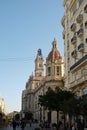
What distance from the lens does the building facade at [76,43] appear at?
159 feet

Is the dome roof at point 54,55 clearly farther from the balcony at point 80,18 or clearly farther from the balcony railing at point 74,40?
the balcony at point 80,18

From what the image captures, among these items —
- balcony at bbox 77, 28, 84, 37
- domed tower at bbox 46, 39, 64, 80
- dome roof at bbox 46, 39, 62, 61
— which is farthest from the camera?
dome roof at bbox 46, 39, 62, 61

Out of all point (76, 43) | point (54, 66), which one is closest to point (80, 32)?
point (76, 43)

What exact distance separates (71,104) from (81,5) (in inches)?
807

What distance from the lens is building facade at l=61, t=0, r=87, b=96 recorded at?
48475mm

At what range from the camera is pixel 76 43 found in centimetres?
5538

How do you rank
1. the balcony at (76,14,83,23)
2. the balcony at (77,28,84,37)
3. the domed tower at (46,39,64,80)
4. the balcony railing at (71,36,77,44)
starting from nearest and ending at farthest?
the balcony at (77,28,84,37), the balcony at (76,14,83,23), the balcony railing at (71,36,77,44), the domed tower at (46,39,64,80)

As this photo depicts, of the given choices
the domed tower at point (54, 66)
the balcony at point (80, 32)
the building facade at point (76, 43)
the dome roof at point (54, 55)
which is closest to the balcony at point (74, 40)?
the building facade at point (76, 43)

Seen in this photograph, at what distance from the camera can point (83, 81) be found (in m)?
46.2

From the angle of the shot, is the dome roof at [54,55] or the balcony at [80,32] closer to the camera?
the balcony at [80,32]

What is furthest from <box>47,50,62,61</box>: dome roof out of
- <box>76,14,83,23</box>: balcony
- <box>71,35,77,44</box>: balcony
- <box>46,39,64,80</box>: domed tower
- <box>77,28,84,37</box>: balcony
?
<box>77,28,84,37</box>: balcony

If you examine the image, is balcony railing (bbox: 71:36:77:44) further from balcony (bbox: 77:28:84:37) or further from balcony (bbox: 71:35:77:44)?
balcony (bbox: 77:28:84:37)

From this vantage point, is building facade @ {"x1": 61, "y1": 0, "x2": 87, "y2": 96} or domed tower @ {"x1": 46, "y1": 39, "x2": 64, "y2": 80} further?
domed tower @ {"x1": 46, "y1": 39, "x2": 64, "y2": 80}

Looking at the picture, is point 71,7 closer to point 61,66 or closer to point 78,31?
point 78,31
